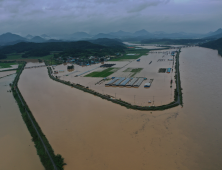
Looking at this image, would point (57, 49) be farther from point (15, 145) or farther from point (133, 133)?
point (133, 133)

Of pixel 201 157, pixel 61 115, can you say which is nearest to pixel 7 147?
pixel 61 115

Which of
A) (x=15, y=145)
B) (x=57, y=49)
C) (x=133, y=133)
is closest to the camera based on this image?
(x=15, y=145)

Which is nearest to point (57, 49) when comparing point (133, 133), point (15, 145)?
point (15, 145)

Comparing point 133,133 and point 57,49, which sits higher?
point 57,49

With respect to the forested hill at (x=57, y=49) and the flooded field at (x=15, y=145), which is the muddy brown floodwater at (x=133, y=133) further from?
the forested hill at (x=57, y=49)

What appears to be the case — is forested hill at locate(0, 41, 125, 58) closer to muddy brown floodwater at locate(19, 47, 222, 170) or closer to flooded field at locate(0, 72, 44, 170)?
muddy brown floodwater at locate(19, 47, 222, 170)

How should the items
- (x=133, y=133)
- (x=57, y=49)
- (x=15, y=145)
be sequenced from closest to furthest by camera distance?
(x=15, y=145)
(x=133, y=133)
(x=57, y=49)

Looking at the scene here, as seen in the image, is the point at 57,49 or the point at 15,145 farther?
the point at 57,49

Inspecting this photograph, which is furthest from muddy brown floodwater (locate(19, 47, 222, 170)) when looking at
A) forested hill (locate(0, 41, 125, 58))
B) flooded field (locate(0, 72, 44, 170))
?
forested hill (locate(0, 41, 125, 58))
